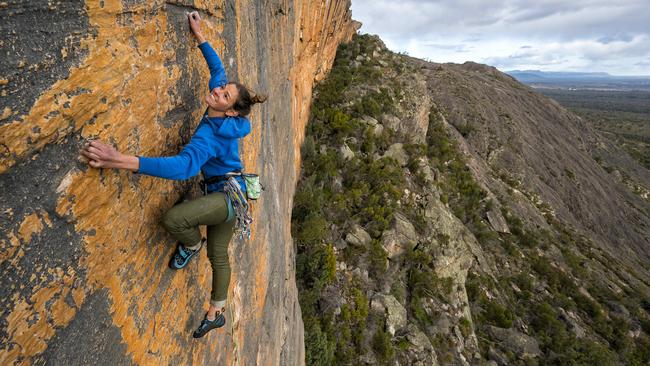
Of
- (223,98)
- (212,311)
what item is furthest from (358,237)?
(223,98)

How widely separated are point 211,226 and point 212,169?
0.61 meters

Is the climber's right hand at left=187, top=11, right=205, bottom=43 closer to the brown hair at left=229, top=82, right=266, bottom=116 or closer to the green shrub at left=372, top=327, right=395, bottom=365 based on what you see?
the brown hair at left=229, top=82, right=266, bottom=116

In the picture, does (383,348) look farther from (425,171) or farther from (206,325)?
(206,325)

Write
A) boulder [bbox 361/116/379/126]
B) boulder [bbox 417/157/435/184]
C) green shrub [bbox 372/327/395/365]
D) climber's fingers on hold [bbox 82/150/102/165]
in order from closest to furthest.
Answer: climber's fingers on hold [bbox 82/150/102/165] → green shrub [bbox 372/327/395/365] → boulder [bbox 361/116/379/126] → boulder [bbox 417/157/435/184]

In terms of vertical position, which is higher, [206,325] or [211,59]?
[211,59]

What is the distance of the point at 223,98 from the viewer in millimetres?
3055

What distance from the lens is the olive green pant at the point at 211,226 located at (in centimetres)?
296

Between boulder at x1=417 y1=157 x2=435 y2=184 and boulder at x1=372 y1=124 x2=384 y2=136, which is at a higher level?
boulder at x1=372 y1=124 x2=384 y2=136

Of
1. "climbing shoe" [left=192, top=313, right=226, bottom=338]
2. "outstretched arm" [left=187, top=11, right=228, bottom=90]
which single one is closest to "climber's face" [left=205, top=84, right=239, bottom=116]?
"outstretched arm" [left=187, top=11, right=228, bottom=90]

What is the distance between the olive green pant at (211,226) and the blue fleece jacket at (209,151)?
0.33 metres

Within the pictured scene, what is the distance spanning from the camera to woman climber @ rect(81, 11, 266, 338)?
2744 millimetres

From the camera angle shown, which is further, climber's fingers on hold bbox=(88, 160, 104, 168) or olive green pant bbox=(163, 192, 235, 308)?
olive green pant bbox=(163, 192, 235, 308)

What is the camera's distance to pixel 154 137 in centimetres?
289

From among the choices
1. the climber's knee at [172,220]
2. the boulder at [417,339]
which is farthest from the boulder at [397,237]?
the climber's knee at [172,220]
